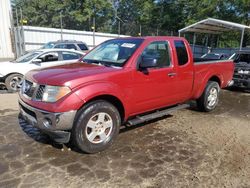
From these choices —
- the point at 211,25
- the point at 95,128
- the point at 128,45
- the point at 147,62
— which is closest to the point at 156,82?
the point at 147,62

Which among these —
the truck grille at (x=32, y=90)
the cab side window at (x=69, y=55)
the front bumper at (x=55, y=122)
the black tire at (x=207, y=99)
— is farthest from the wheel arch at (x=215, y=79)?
the cab side window at (x=69, y=55)

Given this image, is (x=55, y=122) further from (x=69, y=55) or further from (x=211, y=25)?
(x=211, y=25)

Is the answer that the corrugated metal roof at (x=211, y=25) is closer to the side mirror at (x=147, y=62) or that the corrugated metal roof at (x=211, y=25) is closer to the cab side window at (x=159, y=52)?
the cab side window at (x=159, y=52)

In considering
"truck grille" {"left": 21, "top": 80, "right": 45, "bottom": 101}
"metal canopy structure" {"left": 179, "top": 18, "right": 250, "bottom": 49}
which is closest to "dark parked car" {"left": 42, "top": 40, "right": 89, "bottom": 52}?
"metal canopy structure" {"left": 179, "top": 18, "right": 250, "bottom": 49}

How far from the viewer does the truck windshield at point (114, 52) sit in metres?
4.60

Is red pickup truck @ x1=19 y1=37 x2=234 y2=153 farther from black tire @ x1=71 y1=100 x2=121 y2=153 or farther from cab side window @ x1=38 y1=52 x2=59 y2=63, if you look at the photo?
cab side window @ x1=38 y1=52 x2=59 y2=63

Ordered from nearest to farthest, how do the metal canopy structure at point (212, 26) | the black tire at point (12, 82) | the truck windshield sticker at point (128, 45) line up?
the truck windshield sticker at point (128, 45) → the black tire at point (12, 82) → the metal canopy structure at point (212, 26)

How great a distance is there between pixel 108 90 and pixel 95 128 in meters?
0.66

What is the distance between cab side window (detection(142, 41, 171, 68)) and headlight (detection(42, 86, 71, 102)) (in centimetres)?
175

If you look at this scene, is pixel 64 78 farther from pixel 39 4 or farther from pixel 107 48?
pixel 39 4

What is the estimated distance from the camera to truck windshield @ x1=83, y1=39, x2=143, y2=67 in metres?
4.60

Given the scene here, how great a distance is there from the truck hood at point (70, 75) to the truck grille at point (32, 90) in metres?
0.08

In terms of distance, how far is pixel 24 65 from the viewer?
899 centimetres

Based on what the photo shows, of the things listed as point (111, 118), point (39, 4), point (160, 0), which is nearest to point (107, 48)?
point (111, 118)
